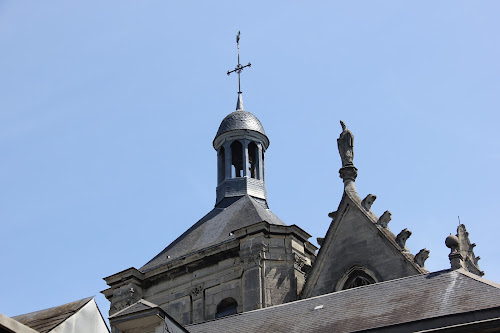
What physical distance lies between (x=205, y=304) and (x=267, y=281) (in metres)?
2.23

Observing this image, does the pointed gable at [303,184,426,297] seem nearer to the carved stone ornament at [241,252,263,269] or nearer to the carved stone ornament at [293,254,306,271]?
the carved stone ornament at [293,254,306,271]

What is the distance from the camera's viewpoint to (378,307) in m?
13.3

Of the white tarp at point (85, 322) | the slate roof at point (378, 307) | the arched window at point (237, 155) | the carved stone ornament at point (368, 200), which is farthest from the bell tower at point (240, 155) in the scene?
the white tarp at point (85, 322)

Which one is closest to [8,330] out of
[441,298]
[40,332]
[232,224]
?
[40,332]

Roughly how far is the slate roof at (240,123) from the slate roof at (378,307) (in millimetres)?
13980

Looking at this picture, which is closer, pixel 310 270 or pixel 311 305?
pixel 311 305

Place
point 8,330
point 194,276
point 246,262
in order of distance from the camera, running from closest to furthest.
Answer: point 8,330, point 246,262, point 194,276

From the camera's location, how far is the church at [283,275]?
12.4 meters

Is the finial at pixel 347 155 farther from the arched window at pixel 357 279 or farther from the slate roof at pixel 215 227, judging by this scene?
the slate roof at pixel 215 227

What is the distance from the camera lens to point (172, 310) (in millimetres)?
23844

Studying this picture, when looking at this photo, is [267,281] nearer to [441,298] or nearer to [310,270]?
[310,270]

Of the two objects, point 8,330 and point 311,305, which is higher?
point 311,305

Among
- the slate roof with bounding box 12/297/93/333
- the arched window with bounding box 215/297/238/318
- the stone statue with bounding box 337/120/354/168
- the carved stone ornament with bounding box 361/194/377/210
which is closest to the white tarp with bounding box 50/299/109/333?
the slate roof with bounding box 12/297/93/333

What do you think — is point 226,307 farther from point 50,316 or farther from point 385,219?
point 50,316
